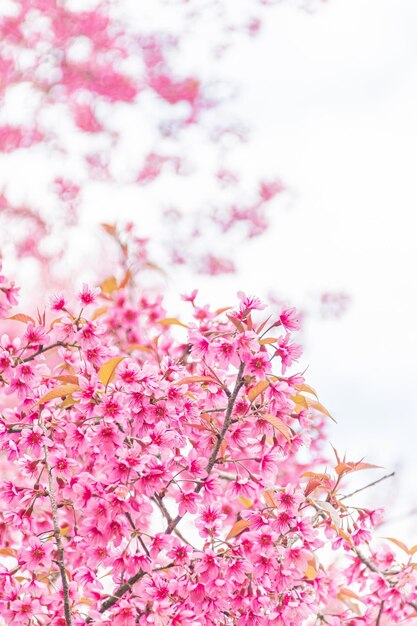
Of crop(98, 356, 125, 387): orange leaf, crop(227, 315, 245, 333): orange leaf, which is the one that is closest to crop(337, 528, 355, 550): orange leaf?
crop(227, 315, 245, 333): orange leaf

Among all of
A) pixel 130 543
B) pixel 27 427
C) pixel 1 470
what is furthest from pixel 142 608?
pixel 1 470

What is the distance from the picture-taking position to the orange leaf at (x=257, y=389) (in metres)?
1.68

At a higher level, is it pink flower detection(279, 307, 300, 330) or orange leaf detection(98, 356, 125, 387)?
pink flower detection(279, 307, 300, 330)

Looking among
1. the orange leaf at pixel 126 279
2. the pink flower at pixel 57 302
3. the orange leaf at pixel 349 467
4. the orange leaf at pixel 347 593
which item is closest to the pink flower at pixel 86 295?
the pink flower at pixel 57 302

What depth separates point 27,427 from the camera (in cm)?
181

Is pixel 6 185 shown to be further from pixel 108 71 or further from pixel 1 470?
pixel 1 470

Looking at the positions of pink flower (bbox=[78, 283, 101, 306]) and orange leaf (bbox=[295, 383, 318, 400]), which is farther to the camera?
A: pink flower (bbox=[78, 283, 101, 306])

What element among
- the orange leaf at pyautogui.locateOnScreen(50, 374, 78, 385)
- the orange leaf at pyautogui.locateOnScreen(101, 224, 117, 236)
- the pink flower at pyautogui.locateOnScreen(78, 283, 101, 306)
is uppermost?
the orange leaf at pyautogui.locateOnScreen(101, 224, 117, 236)

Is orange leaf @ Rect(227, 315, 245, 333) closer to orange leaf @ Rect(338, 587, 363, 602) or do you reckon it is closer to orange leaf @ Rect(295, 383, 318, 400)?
orange leaf @ Rect(295, 383, 318, 400)

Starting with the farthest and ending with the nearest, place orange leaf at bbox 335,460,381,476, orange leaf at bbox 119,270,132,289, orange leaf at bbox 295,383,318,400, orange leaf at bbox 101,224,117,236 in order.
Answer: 1. orange leaf at bbox 101,224,117,236
2. orange leaf at bbox 119,270,132,289
3. orange leaf at bbox 335,460,381,476
4. orange leaf at bbox 295,383,318,400

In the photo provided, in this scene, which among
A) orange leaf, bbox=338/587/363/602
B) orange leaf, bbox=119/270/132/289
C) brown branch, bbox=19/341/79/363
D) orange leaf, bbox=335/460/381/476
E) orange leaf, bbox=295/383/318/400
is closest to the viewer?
orange leaf, bbox=295/383/318/400

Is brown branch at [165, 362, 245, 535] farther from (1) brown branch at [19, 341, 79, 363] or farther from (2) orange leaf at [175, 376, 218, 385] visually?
(1) brown branch at [19, 341, 79, 363]

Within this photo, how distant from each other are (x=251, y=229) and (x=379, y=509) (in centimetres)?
554

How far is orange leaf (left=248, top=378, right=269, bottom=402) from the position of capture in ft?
5.52
